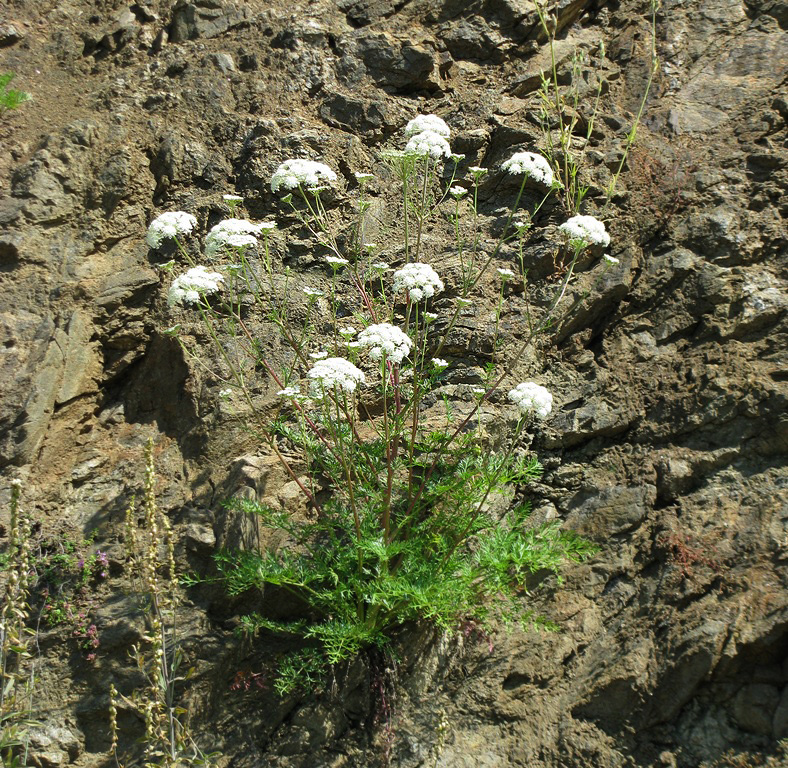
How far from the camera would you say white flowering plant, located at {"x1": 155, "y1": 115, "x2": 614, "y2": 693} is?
4117 mm

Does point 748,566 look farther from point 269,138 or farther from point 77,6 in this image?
point 77,6

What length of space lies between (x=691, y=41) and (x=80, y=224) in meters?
5.80

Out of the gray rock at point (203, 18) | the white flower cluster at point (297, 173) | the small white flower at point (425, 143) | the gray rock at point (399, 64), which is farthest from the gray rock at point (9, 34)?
the small white flower at point (425, 143)

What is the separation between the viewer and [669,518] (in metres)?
4.91

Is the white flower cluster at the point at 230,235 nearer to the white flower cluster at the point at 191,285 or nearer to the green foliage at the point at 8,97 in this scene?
the white flower cluster at the point at 191,285

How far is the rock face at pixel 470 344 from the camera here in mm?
4379

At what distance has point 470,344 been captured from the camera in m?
5.57

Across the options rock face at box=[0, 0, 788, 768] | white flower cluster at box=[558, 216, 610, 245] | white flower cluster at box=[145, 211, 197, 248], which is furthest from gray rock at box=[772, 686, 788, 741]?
white flower cluster at box=[145, 211, 197, 248]

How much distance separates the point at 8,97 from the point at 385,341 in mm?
4799

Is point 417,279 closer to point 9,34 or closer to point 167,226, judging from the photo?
point 167,226

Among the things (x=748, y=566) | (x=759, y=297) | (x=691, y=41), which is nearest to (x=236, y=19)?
(x=691, y=41)

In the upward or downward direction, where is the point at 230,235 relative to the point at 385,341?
upward

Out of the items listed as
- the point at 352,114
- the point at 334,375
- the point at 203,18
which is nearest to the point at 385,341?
the point at 334,375

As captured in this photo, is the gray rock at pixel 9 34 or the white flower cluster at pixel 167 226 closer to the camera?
the white flower cluster at pixel 167 226
